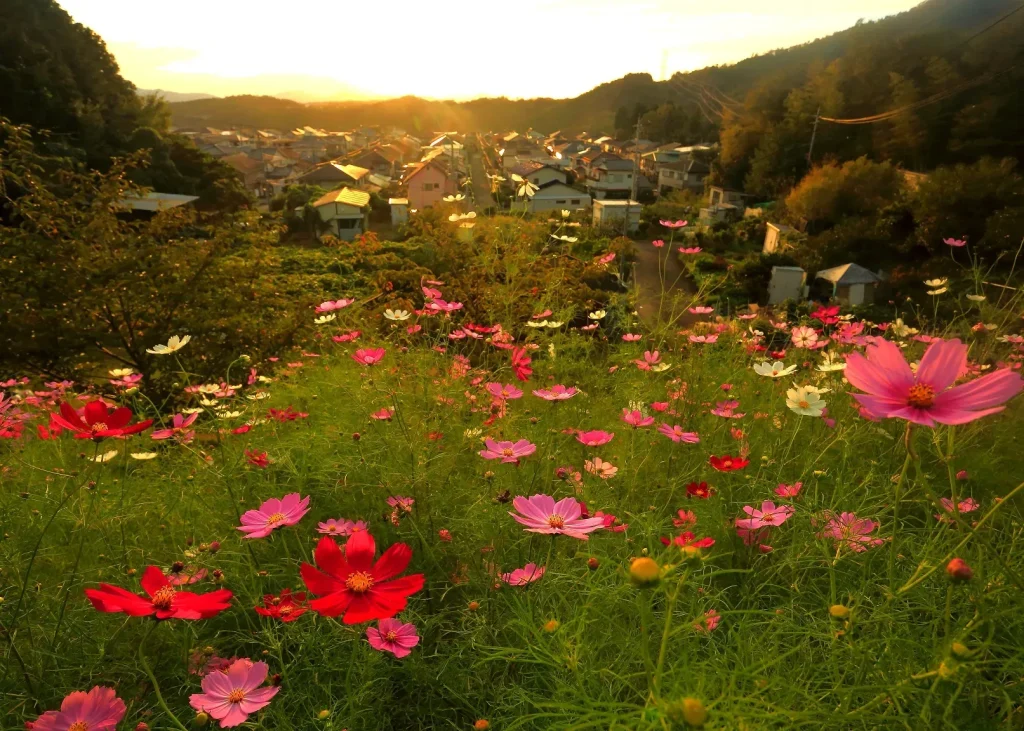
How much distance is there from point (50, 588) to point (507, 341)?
122 centimetres

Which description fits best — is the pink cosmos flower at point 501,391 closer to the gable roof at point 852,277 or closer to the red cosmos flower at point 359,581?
the red cosmos flower at point 359,581

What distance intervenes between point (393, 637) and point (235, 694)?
0.20 m

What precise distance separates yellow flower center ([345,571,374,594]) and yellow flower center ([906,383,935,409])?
63 cm

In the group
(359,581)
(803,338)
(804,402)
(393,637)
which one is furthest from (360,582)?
(803,338)

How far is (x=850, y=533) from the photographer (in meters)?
0.93

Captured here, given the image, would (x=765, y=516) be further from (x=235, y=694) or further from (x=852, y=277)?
(x=852, y=277)

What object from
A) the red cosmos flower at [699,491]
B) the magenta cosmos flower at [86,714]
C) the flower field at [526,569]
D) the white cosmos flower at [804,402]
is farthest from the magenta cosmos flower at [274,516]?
the white cosmos flower at [804,402]

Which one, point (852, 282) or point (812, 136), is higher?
point (812, 136)

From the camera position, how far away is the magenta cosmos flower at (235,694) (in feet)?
2.14

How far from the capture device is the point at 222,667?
0.85 metres

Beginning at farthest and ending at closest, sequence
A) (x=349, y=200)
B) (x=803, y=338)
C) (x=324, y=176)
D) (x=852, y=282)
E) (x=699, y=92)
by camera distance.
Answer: (x=699, y=92) → (x=324, y=176) → (x=349, y=200) → (x=852, y=282) → (x=803, y=338)

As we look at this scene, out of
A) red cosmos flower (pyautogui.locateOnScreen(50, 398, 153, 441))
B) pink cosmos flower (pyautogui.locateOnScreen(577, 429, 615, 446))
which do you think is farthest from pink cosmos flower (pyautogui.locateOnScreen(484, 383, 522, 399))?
red cosmos flower (pyautogui.locateOnScreen(50, 398, 153, 441))

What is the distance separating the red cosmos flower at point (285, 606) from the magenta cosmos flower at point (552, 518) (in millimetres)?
309

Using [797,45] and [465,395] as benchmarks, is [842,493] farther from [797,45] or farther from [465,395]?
[797,45]
